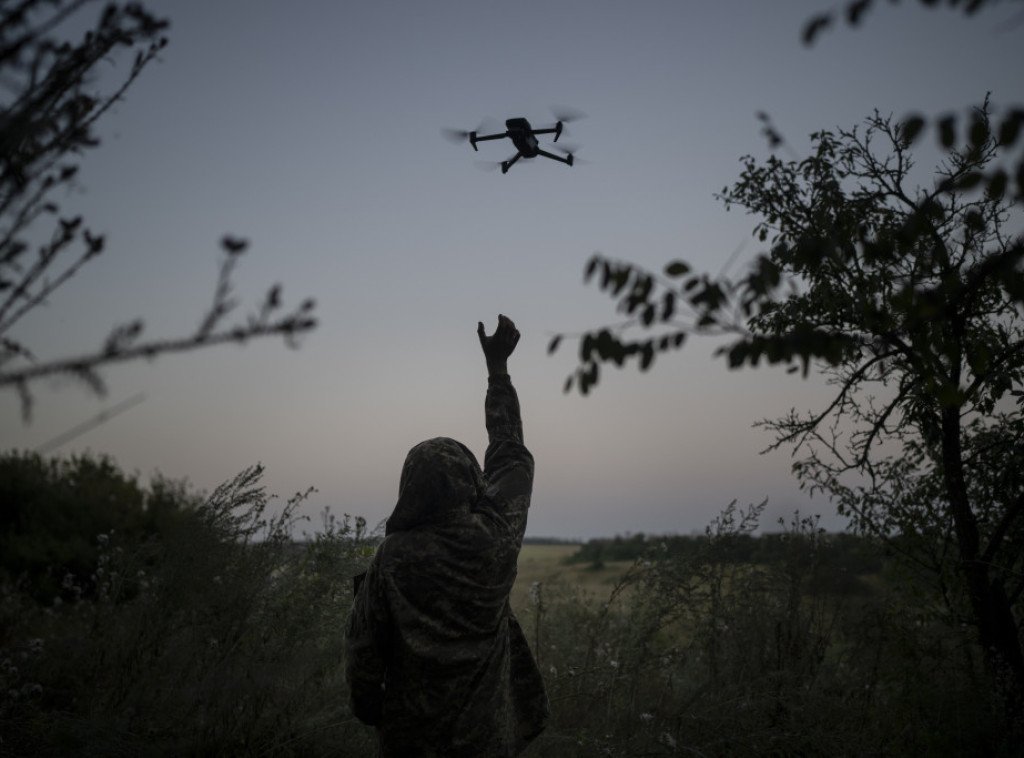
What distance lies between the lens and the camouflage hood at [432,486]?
2.96 metres

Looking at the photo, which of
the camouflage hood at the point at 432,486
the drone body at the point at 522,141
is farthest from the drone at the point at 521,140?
the camouflage hood at the point at 432,486

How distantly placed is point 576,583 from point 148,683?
176 inches

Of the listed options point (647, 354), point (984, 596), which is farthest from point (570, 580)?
point (647, 354)

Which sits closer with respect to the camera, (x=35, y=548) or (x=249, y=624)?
(x=249, y=624)

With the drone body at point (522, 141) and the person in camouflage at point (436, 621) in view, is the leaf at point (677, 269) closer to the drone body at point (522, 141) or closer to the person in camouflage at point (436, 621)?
the person in camouflage at point (436, 621)

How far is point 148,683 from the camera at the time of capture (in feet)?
13.0

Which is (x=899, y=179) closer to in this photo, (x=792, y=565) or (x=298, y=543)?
(x=792, y=565)

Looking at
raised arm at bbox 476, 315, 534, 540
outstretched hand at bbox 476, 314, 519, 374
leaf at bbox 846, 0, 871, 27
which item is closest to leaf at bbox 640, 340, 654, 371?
leaf at bbox 846, 0, 871, 27

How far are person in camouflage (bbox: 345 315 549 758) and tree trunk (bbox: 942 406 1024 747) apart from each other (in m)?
3.62

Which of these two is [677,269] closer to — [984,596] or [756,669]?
[756,669]

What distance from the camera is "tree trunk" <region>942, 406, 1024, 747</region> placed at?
14.9 feet

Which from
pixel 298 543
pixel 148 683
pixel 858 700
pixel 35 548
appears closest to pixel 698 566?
pixel 858 700

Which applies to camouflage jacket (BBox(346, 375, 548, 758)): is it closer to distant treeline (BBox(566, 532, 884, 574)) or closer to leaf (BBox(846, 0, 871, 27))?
leaf (BBox(846, 0, 871, 27))

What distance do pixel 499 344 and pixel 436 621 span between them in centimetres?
153
